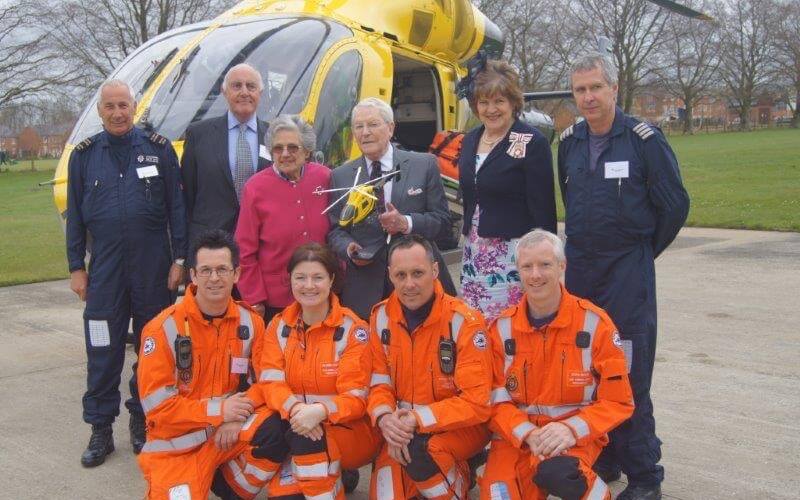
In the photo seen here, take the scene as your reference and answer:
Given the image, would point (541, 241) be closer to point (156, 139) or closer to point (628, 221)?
point (628, 221)

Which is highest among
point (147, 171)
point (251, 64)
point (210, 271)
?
point (251, 64)

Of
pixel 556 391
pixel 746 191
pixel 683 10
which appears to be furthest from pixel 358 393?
pixel 746 191

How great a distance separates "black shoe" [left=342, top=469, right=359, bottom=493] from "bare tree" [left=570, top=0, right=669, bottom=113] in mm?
52072

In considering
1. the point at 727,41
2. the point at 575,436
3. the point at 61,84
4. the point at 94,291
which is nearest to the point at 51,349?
the point at 94,291

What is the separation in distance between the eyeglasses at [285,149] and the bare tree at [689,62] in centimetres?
5597

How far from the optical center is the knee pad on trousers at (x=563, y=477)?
277 centimetres

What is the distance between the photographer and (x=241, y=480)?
323 cm

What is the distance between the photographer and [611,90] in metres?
3.23

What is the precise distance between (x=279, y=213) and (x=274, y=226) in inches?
2.7

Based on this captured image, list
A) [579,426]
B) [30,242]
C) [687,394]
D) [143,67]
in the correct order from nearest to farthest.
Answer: [579,426] → [687,394] → [143,67] → [30,242]

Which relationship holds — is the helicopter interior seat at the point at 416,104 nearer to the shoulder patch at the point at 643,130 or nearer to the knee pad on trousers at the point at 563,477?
the shoulder patch at the point at 643,130

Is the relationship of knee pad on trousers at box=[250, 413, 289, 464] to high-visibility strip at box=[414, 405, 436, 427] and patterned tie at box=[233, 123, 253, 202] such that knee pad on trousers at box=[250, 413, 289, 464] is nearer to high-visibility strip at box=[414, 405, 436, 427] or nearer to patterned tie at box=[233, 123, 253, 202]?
high-visibility strip at box=[414, 405, 436, 427]

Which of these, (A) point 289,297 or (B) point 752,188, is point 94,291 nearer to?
(A) point 289,297

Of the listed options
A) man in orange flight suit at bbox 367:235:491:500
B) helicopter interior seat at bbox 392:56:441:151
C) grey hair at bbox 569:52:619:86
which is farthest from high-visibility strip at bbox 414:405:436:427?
helicopter interior seat at bbox 392:56:441:151
